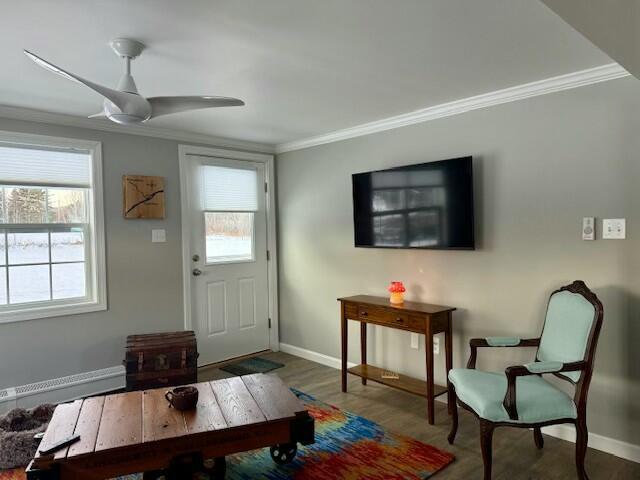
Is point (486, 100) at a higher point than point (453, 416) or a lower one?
higher

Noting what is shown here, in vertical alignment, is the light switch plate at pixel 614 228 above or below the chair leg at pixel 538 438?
above

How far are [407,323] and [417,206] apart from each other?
0.90 meters

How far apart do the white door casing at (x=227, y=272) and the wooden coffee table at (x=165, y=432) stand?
183cm

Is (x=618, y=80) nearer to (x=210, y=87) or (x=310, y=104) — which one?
(x=310, y=104)

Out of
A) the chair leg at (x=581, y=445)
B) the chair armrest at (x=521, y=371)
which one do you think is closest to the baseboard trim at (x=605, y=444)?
the chair leg at (x=581, y=445)

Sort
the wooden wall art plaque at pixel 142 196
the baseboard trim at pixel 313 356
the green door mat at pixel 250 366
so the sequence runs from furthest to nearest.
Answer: the baseboard trim at pixel 313 356
the green door mat at pixel 250 366
the wooden wall art plaque at pixel 142 196

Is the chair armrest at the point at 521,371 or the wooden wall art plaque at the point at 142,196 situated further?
the wooden wall art plaque at the point at 142,196

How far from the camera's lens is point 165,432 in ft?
6.72

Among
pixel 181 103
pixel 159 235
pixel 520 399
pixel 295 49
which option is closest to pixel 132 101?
pixel 181 103

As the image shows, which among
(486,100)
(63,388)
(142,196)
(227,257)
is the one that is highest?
(486,100)

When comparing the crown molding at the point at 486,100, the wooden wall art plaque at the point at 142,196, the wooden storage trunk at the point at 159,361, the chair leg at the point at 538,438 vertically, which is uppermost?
the crown molding at the point at 486,100

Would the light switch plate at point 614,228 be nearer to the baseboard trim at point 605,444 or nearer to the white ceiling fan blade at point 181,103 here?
the baseboard trim at point 605,444

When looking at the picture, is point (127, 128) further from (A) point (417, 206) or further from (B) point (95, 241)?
(A) point (417, 206)

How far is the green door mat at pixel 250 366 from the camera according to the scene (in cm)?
423
